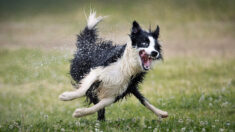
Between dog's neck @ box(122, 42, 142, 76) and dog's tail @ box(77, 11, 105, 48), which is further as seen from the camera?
dog's tail @ box(77, 11, 105, 48)

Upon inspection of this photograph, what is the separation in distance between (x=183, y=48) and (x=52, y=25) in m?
10.0

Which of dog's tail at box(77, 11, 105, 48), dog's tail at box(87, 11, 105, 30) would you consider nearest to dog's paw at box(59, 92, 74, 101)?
dog's tail at box(77, 11, 105, 48)

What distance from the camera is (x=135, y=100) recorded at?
830 centimetres

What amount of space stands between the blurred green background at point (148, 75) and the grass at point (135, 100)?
14 millimetres

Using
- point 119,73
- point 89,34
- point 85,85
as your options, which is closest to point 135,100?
point 89,34

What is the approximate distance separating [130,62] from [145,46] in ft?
0.96

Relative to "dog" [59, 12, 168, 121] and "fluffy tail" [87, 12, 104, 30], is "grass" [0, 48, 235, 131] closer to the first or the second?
"dog" [59, 12, 168, 121]

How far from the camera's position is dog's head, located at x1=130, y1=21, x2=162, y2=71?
498 cm

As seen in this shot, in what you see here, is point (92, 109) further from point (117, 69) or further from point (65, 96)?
point (117, 69)

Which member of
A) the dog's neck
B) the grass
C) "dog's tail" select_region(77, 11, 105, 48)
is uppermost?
"dog's tail" select_region(77, 11, 105, 48)

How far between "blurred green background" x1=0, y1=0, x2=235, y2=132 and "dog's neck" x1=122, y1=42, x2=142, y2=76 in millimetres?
631

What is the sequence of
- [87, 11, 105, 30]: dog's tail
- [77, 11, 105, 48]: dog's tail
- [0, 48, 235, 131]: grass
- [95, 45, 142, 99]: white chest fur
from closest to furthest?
[95, 45, 142, 99]: white chest fur → [0, 48, 235, 131]: grass → [77, 11, 105, 48]: dog's tail → [87, 11, 105, 30]: dog's tail

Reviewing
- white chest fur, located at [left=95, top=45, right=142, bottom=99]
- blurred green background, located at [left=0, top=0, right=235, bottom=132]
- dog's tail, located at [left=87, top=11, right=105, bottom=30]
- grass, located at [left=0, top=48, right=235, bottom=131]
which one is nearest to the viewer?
white chest fur, located at [left=95, top=45, right=142, bottom=99]

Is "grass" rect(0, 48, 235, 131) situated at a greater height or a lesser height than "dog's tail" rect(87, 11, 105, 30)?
lesser
